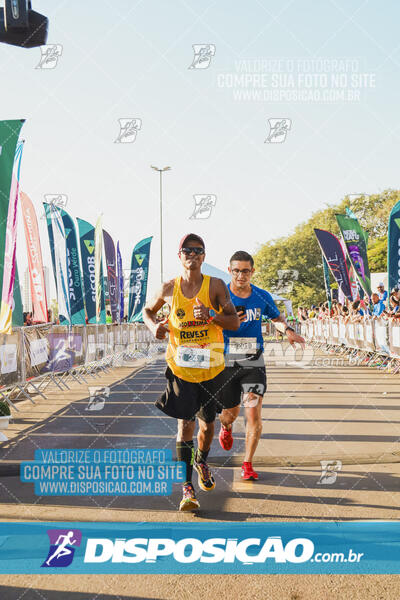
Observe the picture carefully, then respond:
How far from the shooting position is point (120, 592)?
338cm

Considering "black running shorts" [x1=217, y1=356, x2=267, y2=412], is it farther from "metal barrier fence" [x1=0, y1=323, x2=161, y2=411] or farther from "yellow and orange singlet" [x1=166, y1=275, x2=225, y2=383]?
Result: "metal barrier fence" [x1=0, y1=323, x2=161, y2=411]

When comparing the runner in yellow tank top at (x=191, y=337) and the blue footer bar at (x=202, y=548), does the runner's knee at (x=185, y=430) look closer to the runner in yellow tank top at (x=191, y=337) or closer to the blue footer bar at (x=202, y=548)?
the runner in yellow tank top at (x=191, y=337)

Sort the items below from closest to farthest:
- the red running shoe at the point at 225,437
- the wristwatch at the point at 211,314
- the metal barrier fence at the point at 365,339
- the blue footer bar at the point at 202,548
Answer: the blue footer bar at the point at 202,548 → the wristwatch at the point at 211,314 → the red running shoe at the point at 225,437 → the metal barrier fence at the point at 365,339

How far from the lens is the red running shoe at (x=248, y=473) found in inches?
226

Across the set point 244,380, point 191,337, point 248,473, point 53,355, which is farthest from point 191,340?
point 53,355

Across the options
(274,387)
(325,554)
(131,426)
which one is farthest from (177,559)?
(274,387)

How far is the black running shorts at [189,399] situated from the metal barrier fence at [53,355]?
557 centimetres

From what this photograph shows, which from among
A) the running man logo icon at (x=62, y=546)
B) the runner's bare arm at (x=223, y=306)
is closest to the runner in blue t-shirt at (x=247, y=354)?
the runner's bare arm at (x=223, y=306)

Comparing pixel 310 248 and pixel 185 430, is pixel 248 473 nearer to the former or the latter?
pixel 185 430

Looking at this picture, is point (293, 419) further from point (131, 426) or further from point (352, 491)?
point (352, 491)

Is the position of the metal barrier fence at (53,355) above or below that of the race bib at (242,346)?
below

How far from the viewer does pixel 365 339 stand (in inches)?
820

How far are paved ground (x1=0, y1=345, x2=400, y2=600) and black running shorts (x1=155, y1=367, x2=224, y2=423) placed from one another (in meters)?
0.68

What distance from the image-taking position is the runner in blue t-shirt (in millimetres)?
5816
